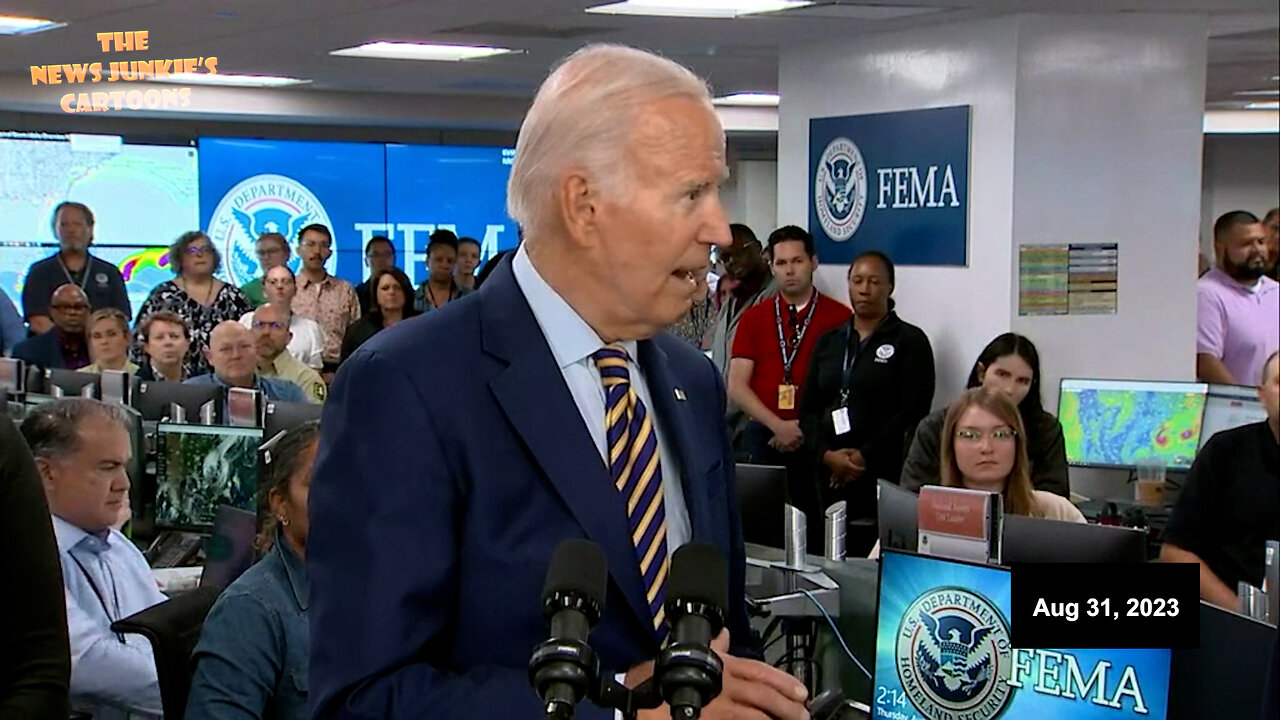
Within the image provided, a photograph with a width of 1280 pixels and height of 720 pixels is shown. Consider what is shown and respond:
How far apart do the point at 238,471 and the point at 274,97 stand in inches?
300

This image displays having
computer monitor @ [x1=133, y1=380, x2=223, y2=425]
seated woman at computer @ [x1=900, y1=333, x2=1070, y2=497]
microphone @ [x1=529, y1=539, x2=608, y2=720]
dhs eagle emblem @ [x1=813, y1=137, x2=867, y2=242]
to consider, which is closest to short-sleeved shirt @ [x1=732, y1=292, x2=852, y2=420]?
dhs eagle emblem @ [x1=813, y1=137, x2=867, y2=242]

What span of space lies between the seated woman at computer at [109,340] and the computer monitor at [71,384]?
0.28 metres

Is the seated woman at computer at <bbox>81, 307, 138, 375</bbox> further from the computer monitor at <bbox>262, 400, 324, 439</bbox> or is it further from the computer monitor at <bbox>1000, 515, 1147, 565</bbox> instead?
the computer monitor at <bbox>1000, 515, 1147, 565</bbox>

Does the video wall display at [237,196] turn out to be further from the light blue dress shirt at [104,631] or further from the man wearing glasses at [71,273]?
the light blue dress shirt at [104,631]

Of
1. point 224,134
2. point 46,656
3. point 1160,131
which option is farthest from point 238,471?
point 224,134

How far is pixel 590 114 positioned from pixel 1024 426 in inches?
160

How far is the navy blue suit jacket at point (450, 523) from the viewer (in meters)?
1.42

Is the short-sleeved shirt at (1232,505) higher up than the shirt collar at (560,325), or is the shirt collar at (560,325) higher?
the shirt collar at (560,325)

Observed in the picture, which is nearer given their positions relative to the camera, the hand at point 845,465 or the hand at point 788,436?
the hand at point 845,465

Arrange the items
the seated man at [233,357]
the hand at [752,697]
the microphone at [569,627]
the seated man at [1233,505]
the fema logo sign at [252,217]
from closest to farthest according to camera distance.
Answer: the microphone at [569,627] < the hand at [752,697] < the seated man at [1233,505] < the seated man at [233,357] < the fema logo sign at [252,217]

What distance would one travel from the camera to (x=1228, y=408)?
20.8ft

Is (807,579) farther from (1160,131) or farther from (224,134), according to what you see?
(224,134)

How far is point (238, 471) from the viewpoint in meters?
5.52

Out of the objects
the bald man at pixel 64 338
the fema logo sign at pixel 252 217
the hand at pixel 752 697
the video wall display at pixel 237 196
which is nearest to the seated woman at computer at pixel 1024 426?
the hand at pixel 752 697
